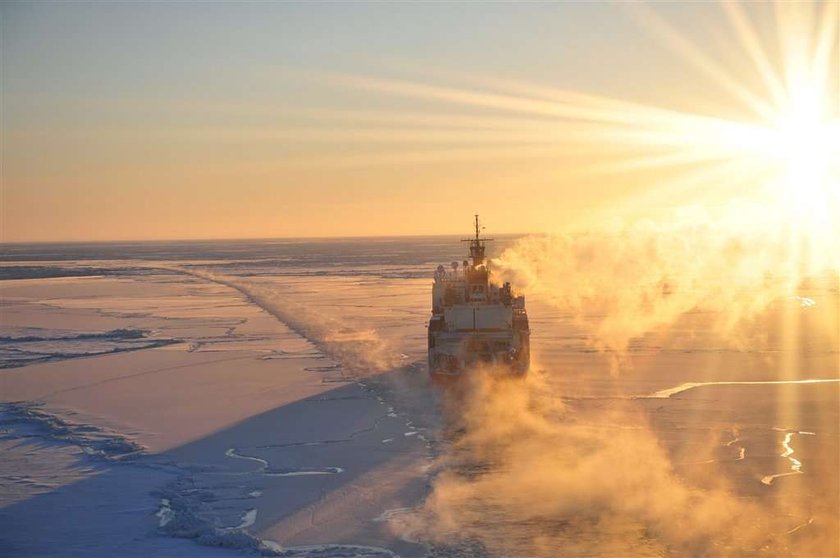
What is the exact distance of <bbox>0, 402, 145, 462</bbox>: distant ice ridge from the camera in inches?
781

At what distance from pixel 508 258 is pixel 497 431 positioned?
3858 centimetres

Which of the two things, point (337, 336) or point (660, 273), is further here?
point (660, 273)

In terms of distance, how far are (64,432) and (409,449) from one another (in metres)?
9.17

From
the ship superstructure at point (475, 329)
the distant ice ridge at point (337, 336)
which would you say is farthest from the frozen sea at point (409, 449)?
the ship superstructure at point (475, 329)

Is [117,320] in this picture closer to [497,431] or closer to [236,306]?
[236,306]

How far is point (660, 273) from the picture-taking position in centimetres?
7588

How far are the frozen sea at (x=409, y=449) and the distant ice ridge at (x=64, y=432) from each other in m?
0.10

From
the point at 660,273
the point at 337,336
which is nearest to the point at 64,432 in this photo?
the point at 337,336

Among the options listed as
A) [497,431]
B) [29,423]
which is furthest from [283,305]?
[497,431]

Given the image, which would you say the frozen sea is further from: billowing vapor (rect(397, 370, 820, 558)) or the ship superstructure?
the ship superstructure

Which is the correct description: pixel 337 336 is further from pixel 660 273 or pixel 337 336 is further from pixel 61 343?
pixel 660 273

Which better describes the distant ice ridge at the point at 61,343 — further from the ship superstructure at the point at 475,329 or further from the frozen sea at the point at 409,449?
the ship superstructure at the point at 475,329

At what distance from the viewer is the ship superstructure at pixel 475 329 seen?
27281mm

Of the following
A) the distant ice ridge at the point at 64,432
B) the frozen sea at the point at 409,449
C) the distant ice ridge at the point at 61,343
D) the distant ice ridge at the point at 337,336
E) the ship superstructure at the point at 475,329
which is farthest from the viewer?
the distant ice ridge at the point at 61,343
